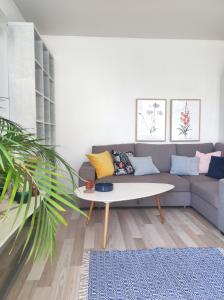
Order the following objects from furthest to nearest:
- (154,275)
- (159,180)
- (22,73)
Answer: (159,180) < (22,73) < (154,275)

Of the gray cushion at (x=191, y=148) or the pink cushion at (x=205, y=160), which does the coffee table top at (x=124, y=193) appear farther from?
the gray cushion at (x=191, y=148)

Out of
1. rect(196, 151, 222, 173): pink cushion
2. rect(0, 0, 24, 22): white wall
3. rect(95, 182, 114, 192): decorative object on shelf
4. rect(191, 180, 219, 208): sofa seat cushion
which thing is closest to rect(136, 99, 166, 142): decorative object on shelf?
rect(196, 151, 222, 173): pink cushion

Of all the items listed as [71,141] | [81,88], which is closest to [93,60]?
[81,88]

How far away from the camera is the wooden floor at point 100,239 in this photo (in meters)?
1.80

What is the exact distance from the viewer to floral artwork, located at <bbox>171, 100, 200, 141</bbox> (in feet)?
14.5

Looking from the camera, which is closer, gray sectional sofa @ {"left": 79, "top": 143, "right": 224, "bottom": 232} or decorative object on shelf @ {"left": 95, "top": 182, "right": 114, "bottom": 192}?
decorative object on shelf @ {"left": 95, "top": 182, "right": 114, "bottom": 192}

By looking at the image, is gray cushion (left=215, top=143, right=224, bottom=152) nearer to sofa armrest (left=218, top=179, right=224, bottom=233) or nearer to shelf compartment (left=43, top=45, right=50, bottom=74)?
sofa armrest (left=218, top=179, right=224, bottom=233)

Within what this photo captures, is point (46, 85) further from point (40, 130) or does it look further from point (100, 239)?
point (100, 239)

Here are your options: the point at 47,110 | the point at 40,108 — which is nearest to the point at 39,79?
the point at 40,108

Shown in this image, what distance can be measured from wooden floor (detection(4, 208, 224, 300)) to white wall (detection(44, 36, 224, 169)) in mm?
1412

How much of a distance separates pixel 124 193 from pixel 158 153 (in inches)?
67.0

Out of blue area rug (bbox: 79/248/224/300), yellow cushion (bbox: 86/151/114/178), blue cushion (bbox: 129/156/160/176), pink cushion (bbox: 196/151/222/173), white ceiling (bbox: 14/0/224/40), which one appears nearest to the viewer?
blue area rug (bbox: 79/248/224/300)

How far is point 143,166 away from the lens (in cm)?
380

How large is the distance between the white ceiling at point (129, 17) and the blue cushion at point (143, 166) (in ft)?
6.43
